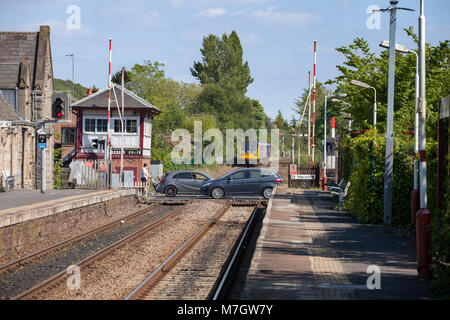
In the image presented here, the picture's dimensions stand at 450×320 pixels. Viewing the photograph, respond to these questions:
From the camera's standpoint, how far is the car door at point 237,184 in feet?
111

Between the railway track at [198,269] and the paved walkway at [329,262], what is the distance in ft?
2.36

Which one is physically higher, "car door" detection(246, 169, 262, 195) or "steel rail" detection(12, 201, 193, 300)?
"car door" detection(246, 169, 262, 195)

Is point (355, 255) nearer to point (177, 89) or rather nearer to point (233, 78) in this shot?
point (177, 89)

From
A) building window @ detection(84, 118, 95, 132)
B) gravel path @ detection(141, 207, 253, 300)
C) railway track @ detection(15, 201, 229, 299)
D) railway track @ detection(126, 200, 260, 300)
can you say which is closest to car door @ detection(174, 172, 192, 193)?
railway track @ detection(15, 201, 229, 299)

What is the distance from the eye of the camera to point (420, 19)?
14562 millimetres

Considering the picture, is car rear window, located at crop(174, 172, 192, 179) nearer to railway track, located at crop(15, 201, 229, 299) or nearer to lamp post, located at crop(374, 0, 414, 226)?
railway track, located at crop(15, 201, 229, 299)

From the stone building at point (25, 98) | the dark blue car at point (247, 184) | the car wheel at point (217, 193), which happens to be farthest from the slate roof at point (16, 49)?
the dark blue car at point (247, 184)

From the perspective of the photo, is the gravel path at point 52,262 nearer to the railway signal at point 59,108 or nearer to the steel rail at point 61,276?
the steel rail at point 61,276

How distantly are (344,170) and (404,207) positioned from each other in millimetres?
10802

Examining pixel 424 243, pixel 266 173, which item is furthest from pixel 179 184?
pixel 424 243

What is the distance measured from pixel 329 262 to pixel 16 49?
3391 cm

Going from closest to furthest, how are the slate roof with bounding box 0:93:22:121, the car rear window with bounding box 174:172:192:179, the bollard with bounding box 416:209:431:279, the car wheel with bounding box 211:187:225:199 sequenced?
the bollard with bounding box 416:209:431:279 → the slate roof with bounding box 0:93:22:121 → the car wheel with bounding box 211:187:225:199 → the car rear window with bounding box 174:172:192:179

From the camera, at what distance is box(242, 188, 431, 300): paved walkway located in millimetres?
9250
